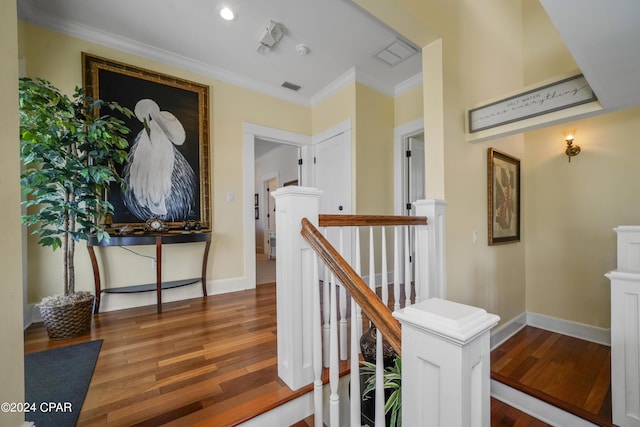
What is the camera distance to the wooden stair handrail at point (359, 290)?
78cm

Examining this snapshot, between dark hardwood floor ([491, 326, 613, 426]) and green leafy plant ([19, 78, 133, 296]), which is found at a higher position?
green leafy plant ([19, 78, 133, 296])

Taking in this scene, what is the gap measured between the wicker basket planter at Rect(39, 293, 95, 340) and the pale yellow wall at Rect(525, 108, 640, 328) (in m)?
4.37

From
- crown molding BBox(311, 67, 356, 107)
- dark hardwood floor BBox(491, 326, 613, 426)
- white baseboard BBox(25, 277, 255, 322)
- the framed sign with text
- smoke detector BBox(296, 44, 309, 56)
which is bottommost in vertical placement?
dark hardwood floor BBox(491, 326, 613, 426)

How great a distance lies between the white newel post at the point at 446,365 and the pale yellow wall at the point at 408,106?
3.32 metres

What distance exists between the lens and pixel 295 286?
1.36m

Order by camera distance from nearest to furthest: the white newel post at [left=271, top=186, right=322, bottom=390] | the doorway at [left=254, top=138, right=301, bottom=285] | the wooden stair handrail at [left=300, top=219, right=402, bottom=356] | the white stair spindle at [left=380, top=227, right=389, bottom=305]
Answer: the wooden stair handrail at [left=300, top=219, right=402, bottom=356] < the white newel post at [left=271, top=186, right=322, bottom=390] < the white stair spindle at [left=380, top=227, right=389, bottom=305] < the doorway at [left=254, top=138, right=301, bottom=285]

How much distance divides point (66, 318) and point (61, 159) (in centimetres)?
119

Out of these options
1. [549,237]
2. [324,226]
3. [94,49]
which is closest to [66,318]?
[324,226]

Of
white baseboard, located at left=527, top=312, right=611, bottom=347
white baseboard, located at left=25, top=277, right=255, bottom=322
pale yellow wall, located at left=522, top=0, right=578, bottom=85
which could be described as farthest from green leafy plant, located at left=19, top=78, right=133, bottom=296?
white baseboard, located at left=527, top=312, right=611, bottom=347

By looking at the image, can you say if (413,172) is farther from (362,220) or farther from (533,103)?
(362,220)

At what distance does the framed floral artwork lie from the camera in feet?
8.27

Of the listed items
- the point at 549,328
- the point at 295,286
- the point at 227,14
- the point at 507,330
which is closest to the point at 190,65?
the point at 227,14

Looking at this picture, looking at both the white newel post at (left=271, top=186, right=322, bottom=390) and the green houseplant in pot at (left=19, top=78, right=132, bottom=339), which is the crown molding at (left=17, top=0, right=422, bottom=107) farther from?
the white newel post at (left=271, top=186, right=322, bottom=390)

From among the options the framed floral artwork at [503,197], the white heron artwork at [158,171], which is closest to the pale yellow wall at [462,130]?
the framed floral artwork at [503,197]
